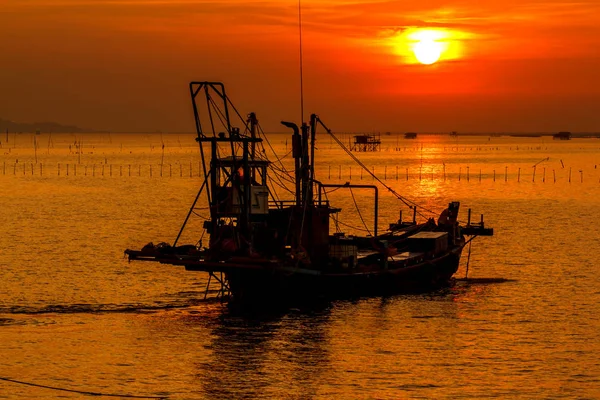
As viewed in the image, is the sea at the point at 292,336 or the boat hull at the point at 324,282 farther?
the boat hull at the point at 324,282

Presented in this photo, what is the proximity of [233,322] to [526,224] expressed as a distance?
78.9 m

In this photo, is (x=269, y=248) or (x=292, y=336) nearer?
(x=292, y=336)

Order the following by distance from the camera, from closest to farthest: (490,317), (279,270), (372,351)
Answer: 1. (372,351)
2. (279,270)
3. (490,317)

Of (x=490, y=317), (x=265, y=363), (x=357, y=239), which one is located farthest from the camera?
(x=357, y=239)

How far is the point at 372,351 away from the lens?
55.6 metres

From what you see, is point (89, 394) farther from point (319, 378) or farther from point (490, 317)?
point (490, 317)

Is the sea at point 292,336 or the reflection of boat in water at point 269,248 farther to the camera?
the reflection of boat in water at point 269,248

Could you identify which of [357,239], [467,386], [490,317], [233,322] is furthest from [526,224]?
[467,386]

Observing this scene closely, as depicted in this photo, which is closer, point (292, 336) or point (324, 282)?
Answer: point (292, 336)

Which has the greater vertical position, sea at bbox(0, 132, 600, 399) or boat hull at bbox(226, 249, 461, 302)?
boat hull at bbox(226, 249, 461, 302)

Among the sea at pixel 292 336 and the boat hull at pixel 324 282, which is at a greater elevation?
the boat hull at pixel 324 282

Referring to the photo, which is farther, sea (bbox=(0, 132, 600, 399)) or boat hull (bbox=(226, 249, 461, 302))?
boat hull (bbox=(226, 249, 461, 302))

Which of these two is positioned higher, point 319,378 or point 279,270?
point 279,270

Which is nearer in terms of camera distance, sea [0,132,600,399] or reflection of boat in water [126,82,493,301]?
sea [0,132,600,399]
